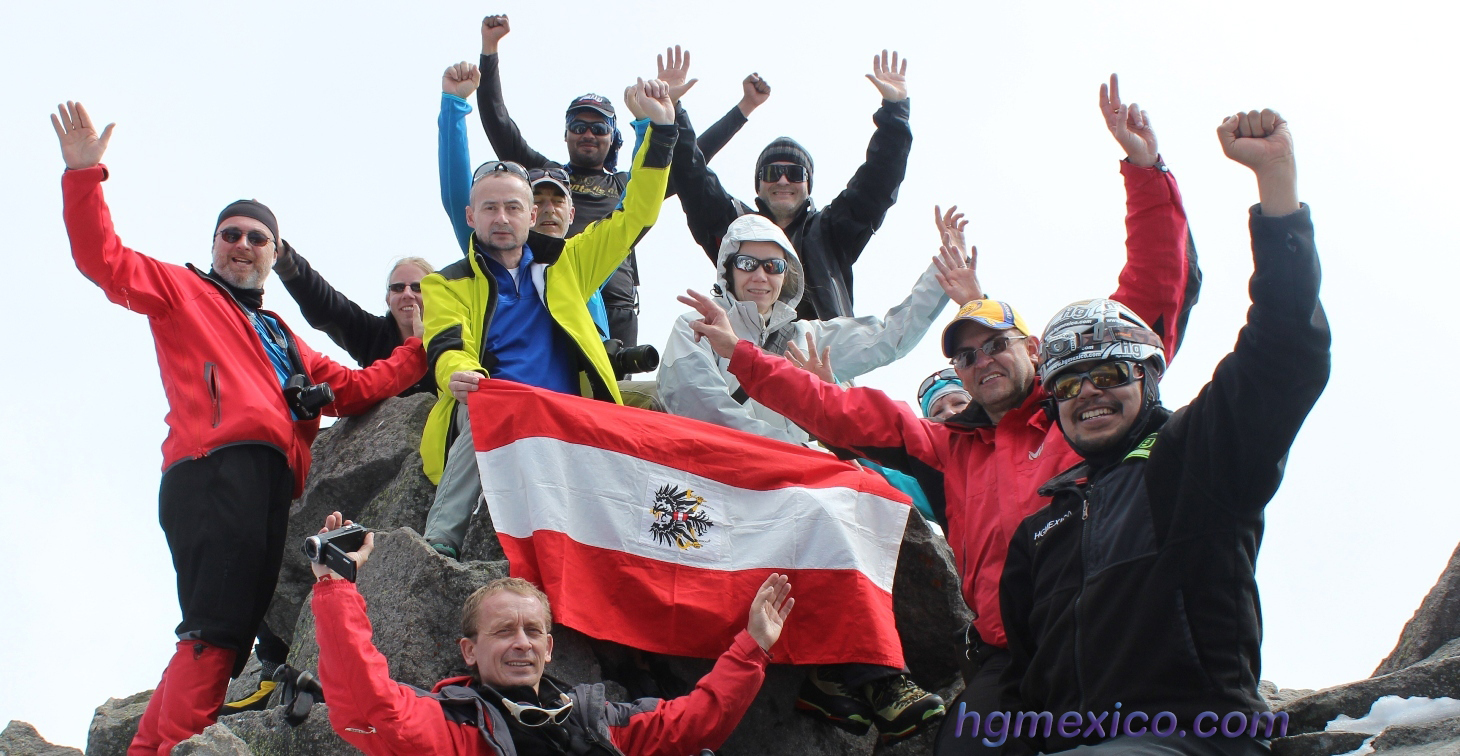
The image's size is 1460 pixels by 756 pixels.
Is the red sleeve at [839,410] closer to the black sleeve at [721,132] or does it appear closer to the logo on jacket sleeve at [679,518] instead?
the logo on jacket sleeve at [679,518]

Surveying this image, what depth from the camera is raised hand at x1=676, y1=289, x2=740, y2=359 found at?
24.6 ft

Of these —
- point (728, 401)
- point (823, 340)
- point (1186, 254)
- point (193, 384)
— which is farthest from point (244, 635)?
point (1186, 254)

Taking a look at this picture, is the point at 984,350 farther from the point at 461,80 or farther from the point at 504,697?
the point at 461,80

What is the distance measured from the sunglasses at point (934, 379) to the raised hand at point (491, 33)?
511 centimetres

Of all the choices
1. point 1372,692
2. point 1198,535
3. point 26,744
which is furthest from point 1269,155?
point 26,744

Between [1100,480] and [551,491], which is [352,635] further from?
[1100,480]

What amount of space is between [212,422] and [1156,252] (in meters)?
5.73

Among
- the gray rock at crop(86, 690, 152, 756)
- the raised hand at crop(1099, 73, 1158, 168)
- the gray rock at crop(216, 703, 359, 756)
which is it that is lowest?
the gray rock at crop(86, 690, 152, 756)

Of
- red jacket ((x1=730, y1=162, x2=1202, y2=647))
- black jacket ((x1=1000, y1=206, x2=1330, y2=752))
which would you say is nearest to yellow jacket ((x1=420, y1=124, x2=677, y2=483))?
red jacket ((x1=730, y1=162, x2=1202, y2=647))

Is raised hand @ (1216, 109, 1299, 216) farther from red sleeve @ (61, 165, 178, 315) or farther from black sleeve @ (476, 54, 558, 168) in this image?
black sleeve @ (476, 54, 558, 168)

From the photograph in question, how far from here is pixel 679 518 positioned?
7.34m

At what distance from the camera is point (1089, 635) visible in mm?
4863

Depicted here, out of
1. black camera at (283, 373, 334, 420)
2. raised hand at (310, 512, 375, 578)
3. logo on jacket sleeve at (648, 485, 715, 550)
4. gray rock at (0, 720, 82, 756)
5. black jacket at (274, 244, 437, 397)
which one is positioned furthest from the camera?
black jacket at (274, 244, 437, 397)

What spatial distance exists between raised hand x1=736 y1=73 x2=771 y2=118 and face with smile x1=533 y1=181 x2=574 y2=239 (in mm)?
3664
